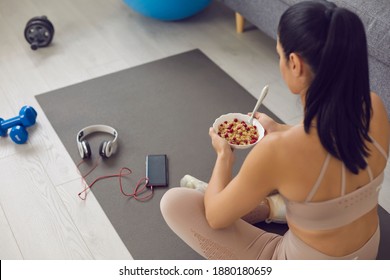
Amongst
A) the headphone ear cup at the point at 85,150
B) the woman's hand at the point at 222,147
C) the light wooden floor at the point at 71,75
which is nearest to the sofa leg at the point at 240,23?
the light wooden floor at the point at 71,75

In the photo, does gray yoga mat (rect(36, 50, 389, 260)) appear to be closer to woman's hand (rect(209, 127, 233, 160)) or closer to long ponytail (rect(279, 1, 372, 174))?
woman's hand (rect(209, 127, 233, 160))

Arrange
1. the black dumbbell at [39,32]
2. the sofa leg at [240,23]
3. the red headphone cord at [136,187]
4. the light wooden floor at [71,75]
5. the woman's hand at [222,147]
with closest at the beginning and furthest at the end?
the woman's hand at [222,147] → the light wooden floor at [71,75] → the red headphone cord at [136,187] → the black dumbbell at [39,32] → the sofa leg at [240,23]

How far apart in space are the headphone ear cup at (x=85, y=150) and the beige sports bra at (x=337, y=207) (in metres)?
1.08

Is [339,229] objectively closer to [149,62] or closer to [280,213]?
[280,213]

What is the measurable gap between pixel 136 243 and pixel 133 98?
0.89 meters

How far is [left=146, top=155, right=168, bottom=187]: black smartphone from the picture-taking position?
1.99m

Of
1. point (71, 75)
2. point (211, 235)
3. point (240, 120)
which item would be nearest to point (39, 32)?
point (71, 75)

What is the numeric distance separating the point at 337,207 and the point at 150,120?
1292 mm

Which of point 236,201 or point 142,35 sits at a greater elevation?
point 236,201

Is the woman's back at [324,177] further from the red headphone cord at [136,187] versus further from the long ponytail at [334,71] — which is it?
the red headphone cord at [136,187]

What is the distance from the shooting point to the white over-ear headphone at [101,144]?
82.2 inches

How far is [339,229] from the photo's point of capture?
1231mm

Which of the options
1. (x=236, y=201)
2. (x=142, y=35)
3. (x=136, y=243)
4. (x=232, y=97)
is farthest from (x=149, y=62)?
(x=236, y=201)
